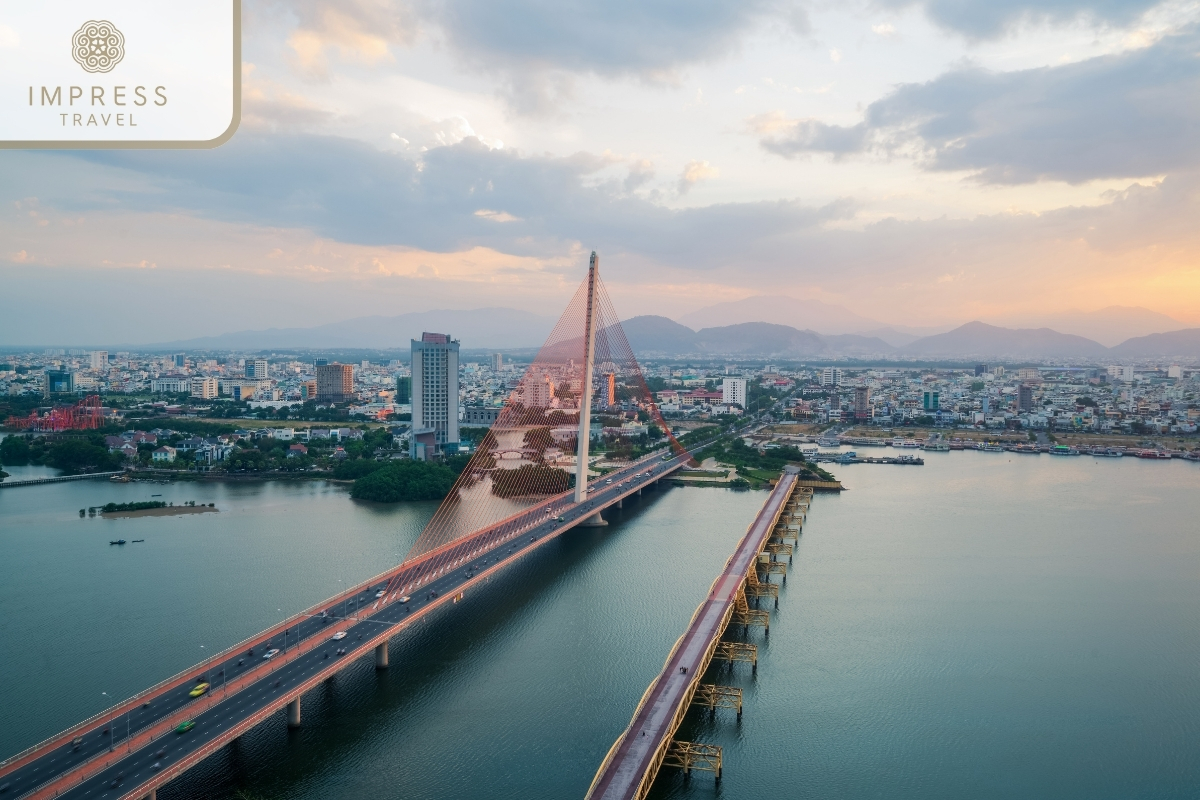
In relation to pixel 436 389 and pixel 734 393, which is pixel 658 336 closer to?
pixel 734 393

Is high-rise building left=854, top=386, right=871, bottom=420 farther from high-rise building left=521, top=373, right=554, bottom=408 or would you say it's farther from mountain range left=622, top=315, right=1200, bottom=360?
mountain range left=622, top=315, right=1200, bottom=360

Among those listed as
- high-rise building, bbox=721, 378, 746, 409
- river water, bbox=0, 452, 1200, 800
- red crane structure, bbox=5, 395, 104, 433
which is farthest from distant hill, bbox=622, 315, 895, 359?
river water, bbox=0, 452, 1200, 800

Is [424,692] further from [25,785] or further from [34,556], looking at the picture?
[34,556]

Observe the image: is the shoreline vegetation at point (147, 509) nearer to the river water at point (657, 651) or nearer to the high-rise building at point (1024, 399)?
the river water at point (657, 651)

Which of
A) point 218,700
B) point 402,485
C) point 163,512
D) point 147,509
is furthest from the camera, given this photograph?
point 402,485

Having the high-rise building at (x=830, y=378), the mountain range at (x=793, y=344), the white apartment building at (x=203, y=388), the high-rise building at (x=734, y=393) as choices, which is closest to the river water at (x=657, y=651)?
the high-rise building at (x=734, y=393)

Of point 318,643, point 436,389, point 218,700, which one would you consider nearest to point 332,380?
point 436,389
